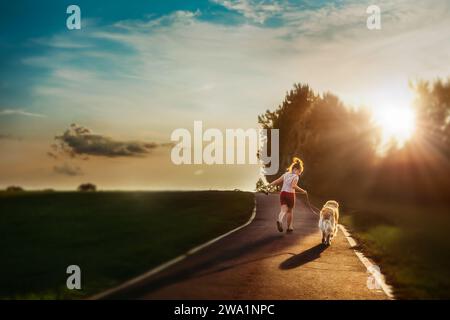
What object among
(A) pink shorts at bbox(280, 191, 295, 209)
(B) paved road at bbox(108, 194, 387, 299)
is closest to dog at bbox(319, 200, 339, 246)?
(B) paved road at bbox(108, 194, 387, 299)

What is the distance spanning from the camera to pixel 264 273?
10.6 m

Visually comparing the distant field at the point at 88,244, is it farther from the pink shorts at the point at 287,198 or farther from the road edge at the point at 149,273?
the pink shorts at the point at 287,198

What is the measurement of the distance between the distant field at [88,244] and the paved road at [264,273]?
3.09 ft

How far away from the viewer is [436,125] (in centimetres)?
3925

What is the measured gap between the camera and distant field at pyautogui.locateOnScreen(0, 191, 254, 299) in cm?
977

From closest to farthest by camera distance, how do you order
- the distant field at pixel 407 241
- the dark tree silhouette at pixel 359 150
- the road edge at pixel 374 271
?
the road edge at pixel 374 271 < the distant field at pixel 407 241 < the dark tree silhouette at pixel 359 150

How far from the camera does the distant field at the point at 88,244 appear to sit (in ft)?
32.1

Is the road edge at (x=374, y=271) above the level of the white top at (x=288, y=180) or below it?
below

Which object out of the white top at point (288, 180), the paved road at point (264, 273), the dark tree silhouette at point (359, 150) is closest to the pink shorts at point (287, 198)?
the white top at point (288, 180)

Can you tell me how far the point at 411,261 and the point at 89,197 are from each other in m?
31.6

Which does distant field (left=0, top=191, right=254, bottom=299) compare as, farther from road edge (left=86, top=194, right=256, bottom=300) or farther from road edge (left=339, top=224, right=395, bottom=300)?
road edge (left=339, top=224, right=395, bottom=300)

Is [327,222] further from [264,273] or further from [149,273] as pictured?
[149,273]

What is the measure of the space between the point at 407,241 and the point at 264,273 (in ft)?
22.4
